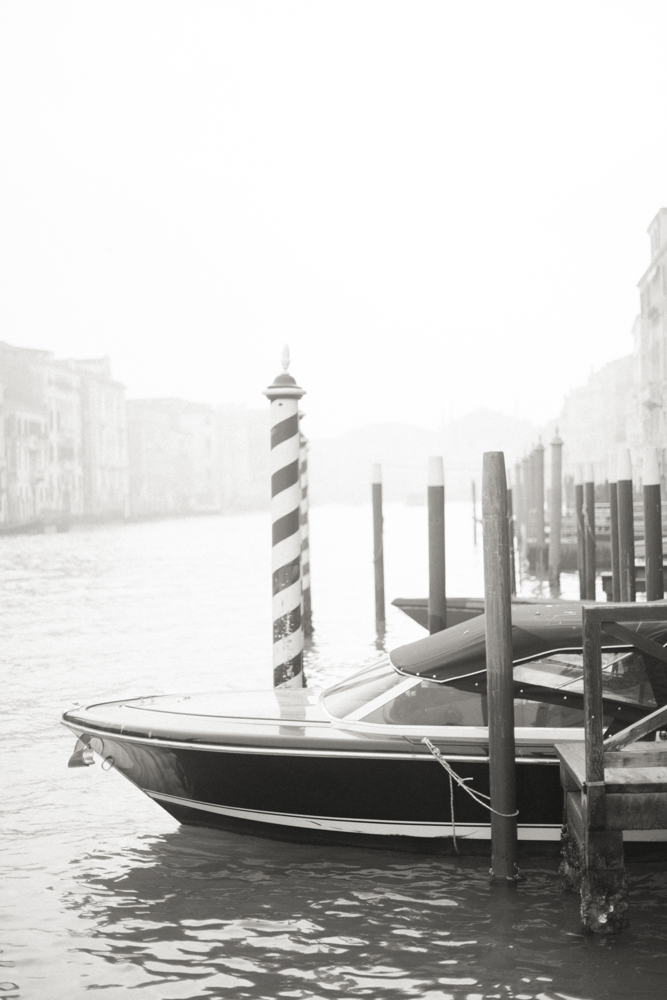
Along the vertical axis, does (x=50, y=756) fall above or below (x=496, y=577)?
below

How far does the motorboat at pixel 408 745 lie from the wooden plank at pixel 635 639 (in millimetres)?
397

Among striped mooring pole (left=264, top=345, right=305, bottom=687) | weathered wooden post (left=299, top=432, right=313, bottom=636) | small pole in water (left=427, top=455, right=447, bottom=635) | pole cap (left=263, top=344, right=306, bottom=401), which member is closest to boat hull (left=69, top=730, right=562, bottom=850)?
striped mooring pole (left=264, top=345, right=305, bottom=687)

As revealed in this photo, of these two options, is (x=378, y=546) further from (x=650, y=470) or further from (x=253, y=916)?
(x=253, y=916)

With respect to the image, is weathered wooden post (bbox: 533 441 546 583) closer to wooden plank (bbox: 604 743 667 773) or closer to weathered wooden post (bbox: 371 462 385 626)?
weathered wooden post (bbox: 371 462 385 626)

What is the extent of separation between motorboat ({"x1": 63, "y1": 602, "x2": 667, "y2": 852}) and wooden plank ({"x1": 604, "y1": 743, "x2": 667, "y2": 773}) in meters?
0.41

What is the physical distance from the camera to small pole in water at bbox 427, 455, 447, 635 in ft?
26.7

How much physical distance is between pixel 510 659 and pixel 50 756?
11.9 feet

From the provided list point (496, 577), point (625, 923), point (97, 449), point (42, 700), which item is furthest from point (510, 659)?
point (97, 449)

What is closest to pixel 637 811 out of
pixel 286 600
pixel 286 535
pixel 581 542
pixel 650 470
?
pixel 286 600

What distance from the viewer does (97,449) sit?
80.0 meters

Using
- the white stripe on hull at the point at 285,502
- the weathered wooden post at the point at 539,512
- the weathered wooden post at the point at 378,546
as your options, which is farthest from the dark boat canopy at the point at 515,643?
the weathered wooden post at the point at 539,512

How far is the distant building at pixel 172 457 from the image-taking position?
332 feet

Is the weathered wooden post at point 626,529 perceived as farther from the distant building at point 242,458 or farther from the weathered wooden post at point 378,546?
the distant building at point 242,458

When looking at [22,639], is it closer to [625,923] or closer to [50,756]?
[50,756]
